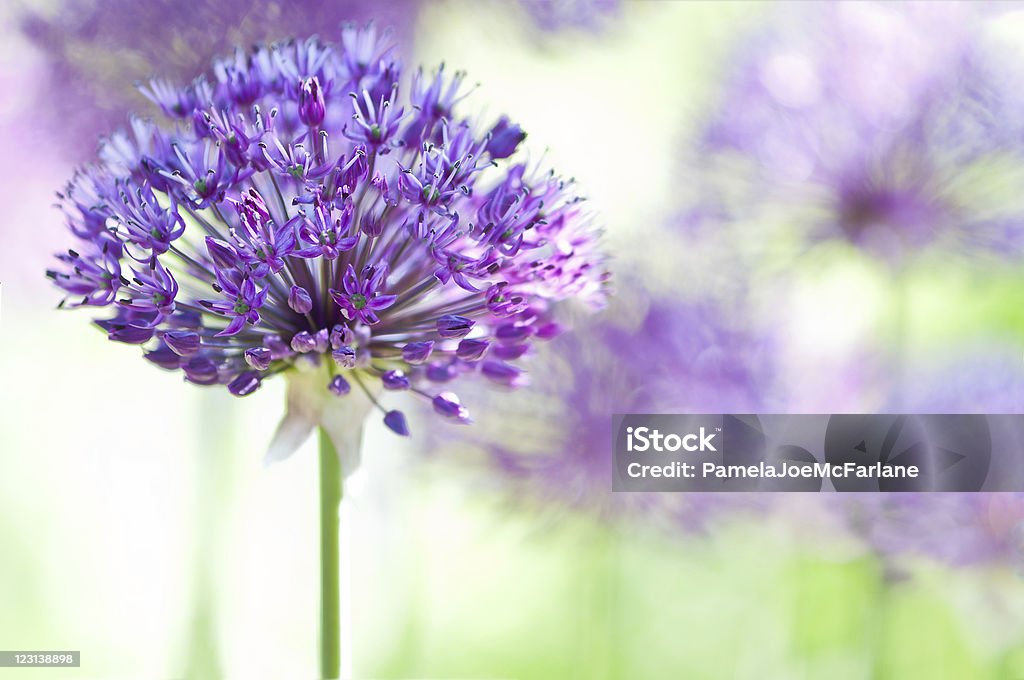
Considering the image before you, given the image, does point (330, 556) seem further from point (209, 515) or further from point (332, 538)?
point (209, 515)

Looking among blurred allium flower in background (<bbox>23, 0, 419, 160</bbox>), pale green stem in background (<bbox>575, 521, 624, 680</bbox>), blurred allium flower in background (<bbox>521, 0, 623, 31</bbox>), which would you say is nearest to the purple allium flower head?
blurred allium flower in background (<bbox>23, 0, 419, 160</bbox>)

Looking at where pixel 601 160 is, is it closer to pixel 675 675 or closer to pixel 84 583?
pixel 675 675

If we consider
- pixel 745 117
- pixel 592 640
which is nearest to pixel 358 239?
pixel 745 117

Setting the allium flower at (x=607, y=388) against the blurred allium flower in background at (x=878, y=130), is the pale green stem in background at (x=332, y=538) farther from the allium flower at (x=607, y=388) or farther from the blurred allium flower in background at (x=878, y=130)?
the blurred allium flower in background at (x=878, y=130)

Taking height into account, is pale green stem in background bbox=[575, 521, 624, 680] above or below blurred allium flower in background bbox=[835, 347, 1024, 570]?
below

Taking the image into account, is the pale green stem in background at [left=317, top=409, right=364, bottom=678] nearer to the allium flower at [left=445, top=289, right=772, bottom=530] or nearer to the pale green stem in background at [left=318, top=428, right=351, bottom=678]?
the pale green stem in background at [left=318, top=428, right=351, bottom=678]
